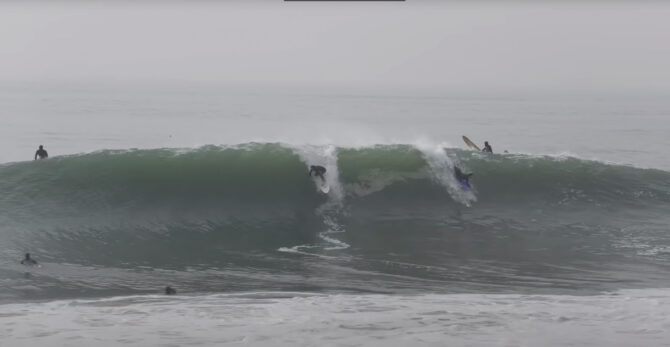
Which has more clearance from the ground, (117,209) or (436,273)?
(117,209)

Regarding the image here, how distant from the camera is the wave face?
15.1m

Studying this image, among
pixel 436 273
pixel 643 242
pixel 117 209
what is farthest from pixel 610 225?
pixel 117 209

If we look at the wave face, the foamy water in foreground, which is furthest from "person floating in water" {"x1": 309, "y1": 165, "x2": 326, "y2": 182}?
the foamy water in foreground

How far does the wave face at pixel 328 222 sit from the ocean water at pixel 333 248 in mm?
61

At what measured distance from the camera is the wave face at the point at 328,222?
49.4ft

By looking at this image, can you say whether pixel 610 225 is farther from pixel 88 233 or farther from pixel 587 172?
pixel 88 233

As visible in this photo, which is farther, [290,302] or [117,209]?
[117,209]

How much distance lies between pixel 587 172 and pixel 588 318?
38.8 feet

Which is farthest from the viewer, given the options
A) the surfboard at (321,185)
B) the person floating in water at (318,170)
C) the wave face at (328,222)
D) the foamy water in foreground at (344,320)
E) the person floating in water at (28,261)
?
the person floating in water at (318,170)

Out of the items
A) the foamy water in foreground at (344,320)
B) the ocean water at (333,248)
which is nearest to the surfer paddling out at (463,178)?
the ocean water at (333,248)

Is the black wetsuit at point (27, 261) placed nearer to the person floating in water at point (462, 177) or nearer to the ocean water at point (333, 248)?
the ocean water at point (333, 248)

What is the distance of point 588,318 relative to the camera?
39.4 feet

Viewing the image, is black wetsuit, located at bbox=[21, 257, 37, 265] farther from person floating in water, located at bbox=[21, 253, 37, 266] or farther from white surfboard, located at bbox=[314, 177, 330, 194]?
white surfboard, located at bbox=[314, 177, 330, 194]

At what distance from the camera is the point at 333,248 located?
17.3 meters
